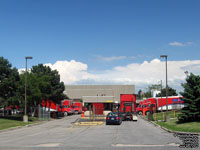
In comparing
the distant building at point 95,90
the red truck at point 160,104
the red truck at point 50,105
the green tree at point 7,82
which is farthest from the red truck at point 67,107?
the distant building at point 95,90

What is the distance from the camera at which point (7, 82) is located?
4044cm

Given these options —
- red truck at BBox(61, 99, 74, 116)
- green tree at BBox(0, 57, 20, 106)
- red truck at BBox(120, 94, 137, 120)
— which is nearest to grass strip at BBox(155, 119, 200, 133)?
red truck at BBox(120, 94, 137, 120)

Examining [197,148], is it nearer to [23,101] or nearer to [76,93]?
[23,101]

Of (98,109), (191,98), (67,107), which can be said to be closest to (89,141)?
(191,98)

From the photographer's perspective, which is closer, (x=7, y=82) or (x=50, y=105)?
(x=7, y=82)

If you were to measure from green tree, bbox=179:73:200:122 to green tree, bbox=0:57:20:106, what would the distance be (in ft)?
75.7

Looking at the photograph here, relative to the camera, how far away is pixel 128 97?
48.4 m

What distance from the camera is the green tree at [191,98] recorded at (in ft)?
97.4

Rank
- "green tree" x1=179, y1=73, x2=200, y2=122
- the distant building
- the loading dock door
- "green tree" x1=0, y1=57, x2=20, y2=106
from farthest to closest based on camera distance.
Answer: the distant building → the loading dock door → "green tree" x1=0, y1=57, x2=20, y2=106 → "green tree" x1=179, y1=73, x2=200, y2=122

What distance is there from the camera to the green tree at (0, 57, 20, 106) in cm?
4088

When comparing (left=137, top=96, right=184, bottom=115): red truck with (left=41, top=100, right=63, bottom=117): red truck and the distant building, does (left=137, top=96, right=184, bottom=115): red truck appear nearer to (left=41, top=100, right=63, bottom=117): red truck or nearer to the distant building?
(left=41, top=100, right=63, bottom=117): red truck

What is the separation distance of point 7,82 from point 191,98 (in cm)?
2435

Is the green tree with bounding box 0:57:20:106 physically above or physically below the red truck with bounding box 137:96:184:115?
above

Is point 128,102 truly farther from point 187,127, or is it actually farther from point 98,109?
point 187,127
